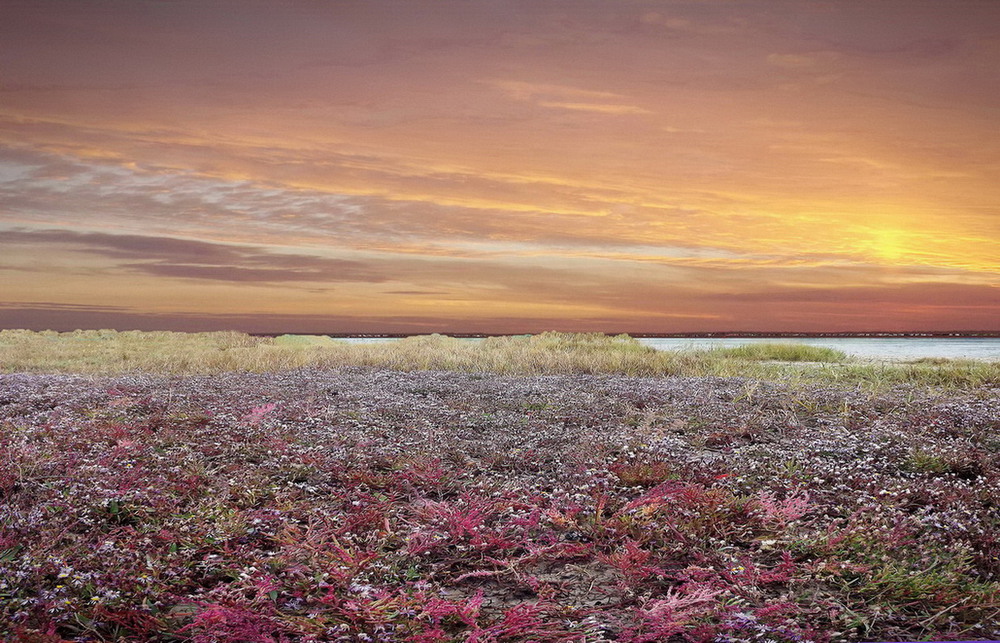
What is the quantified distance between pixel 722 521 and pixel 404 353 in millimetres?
21268

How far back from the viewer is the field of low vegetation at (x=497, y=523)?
4508mm

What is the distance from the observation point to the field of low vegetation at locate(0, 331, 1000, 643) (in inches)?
177

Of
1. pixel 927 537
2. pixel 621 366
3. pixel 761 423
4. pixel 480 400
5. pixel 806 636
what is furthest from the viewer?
pixel 621 366

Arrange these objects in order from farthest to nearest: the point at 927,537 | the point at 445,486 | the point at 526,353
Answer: the point at 526,353
the point at 445,486
the point at 927,537

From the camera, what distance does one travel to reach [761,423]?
35.1ft

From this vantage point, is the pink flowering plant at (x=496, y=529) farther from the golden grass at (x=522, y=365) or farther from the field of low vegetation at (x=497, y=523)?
the golden grass at (x=522, y=365)

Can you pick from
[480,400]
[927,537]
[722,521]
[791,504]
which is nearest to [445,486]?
[722,521]

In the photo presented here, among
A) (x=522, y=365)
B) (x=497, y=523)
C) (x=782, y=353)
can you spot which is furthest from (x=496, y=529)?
(x=782, y=353)

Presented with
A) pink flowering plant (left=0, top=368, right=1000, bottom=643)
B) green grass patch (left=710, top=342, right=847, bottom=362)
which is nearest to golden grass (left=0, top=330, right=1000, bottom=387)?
green grass patch (left=710, top=342, right=847, bottom=362)

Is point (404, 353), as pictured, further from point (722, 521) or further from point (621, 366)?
point (722, 521)

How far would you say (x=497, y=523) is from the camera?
20.3 ft

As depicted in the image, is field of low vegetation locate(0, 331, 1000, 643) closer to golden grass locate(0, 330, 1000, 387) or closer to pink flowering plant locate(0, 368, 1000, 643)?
pink flowering plant locate(0, 368, 1000, 643)

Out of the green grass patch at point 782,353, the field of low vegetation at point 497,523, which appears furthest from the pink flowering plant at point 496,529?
the green grass patch at point 782,353

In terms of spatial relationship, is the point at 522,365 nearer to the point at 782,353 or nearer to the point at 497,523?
the point at 497,523
